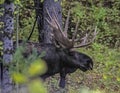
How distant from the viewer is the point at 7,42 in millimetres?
7465

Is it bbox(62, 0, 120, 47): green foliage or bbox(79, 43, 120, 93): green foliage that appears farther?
bbox(62, 0, 120, 47): green foliage

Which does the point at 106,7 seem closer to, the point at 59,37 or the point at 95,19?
the point at 95,19

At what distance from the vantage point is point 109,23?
683 inches

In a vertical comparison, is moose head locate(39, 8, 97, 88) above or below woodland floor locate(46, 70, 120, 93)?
above

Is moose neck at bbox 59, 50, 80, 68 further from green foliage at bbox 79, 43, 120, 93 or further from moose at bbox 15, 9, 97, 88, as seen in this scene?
green foliage at bbox 79, 43, 120, 93

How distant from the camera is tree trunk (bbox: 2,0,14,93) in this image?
7.28 m

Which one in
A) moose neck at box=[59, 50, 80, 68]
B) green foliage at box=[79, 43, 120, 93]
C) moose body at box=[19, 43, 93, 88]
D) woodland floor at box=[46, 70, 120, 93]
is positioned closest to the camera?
moose body at box=[19, 43, 93, 88]

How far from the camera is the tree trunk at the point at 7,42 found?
7281mm

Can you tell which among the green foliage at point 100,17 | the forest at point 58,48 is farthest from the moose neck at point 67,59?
the green foliage at point 100,17

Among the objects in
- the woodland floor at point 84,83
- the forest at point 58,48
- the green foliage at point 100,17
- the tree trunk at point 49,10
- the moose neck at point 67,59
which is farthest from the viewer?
the green foliage at point 100,17

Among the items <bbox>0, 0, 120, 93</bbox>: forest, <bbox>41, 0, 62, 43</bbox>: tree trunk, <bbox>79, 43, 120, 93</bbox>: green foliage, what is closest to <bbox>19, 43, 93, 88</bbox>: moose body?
<bbox>0, 0, 120, 93</bbox>: forest

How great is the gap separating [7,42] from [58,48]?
→ 183cm

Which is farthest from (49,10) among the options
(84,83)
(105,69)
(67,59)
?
(67,59)

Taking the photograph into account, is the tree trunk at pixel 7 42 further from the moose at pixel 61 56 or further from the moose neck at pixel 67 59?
the moose neck at pixel 67 59
